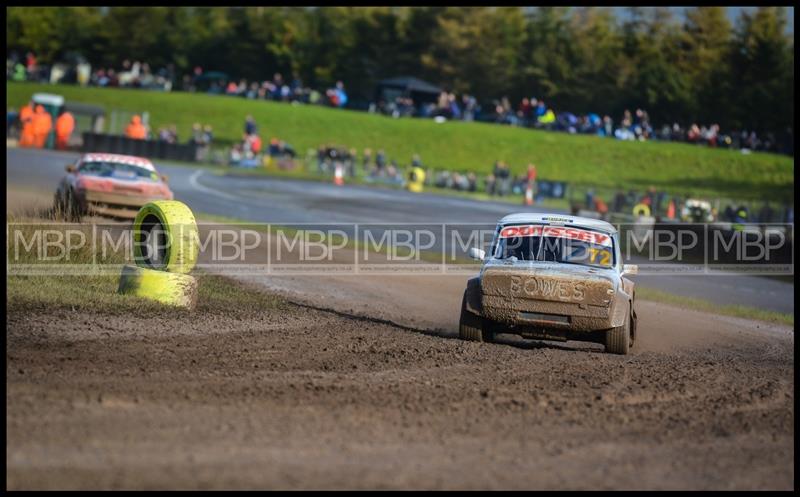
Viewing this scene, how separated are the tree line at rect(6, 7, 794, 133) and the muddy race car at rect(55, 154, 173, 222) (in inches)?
1910

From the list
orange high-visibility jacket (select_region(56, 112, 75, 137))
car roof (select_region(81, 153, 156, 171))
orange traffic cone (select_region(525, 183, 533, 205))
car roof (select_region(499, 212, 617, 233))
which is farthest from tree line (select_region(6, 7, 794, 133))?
car roof (select_region(499, 212, 617, 233))

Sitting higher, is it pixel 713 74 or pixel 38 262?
pixel 713 74

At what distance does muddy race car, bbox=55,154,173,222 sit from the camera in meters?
21.5

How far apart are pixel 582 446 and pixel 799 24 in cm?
3156

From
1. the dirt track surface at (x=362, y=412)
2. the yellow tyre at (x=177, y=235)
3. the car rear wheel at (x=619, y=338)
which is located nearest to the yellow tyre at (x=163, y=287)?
the yellow tyre at (x=177, y=235)

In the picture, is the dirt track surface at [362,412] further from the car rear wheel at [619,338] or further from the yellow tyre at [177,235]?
the yellow tyre at [177,235]

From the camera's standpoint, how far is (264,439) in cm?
685

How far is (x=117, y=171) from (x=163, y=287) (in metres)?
10.7

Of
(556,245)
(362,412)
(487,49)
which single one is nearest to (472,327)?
(556,245)

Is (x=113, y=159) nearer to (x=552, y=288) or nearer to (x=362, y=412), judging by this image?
(x=552, y=288)

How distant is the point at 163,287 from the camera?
1266 centimetres

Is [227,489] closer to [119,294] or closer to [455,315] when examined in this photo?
[119,294]

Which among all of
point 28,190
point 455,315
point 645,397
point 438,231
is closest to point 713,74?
point 438,231

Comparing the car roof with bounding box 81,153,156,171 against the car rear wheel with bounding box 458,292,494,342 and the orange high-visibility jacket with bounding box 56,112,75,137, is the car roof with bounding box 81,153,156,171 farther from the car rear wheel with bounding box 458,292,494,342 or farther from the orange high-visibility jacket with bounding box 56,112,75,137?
the orange high-visibility jacket with bounding box 56,112,75,137
